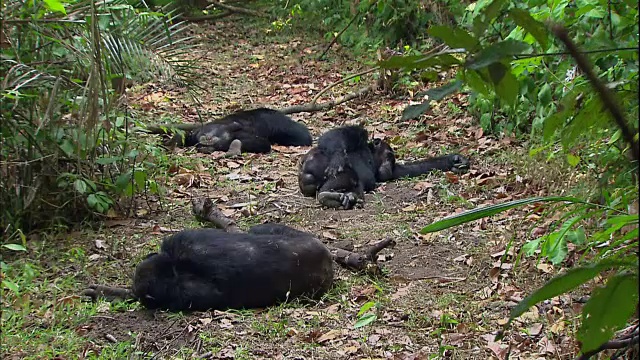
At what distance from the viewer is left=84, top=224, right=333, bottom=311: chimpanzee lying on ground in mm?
4961

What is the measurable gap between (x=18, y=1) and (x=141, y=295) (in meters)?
2.41

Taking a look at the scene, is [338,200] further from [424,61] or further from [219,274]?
[424,61]

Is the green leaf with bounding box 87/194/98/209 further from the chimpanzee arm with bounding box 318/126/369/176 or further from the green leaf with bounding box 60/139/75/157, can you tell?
the chimpanzee arm with bounding box 318/126/369/176

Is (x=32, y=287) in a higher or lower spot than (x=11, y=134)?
lower

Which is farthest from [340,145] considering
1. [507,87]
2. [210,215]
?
[507,87]

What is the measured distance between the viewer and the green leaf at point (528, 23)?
134 cm

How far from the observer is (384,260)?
5.96 metres

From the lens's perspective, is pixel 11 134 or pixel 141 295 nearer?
pixel 141 295

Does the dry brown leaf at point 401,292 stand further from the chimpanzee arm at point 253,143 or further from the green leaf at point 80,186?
the chimpanzee arm at point 253,143

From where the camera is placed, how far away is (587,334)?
1.50m

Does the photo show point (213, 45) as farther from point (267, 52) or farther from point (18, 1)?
point (18, 1)

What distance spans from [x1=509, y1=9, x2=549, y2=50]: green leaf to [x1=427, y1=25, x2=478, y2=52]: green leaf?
0.09 metres

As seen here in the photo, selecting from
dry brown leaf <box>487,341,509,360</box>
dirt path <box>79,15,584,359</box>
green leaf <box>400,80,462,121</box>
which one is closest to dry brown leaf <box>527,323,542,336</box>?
dirt path <box>79,15,584,359</box>

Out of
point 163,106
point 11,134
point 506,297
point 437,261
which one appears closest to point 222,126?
point 163,106
